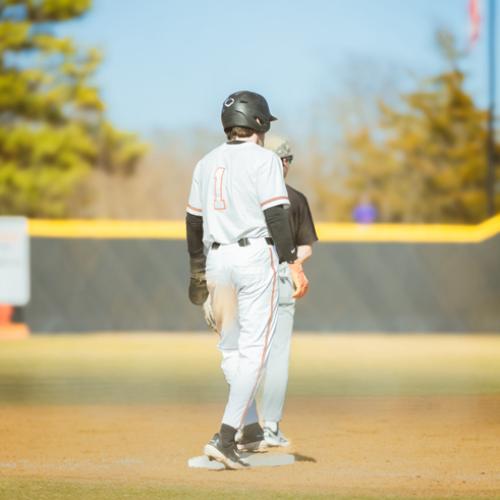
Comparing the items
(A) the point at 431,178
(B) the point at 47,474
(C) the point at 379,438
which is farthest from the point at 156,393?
(A) the point at 431,178

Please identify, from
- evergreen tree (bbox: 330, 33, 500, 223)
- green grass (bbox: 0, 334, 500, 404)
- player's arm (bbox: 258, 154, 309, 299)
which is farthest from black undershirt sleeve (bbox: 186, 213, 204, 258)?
evergreen tree (bbox: 330, 33, 500, 223)

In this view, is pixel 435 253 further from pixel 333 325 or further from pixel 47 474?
pixel 47 474

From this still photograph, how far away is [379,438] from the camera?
26.5 ft

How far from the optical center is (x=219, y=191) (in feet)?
21.9

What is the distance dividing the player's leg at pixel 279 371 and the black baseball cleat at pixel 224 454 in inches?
37.6

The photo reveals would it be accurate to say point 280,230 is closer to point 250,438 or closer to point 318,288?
point 250,438

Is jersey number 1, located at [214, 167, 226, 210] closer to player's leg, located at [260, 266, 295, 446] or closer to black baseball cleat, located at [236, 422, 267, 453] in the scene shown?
player's leg, located at [260, 266, 295, 446]

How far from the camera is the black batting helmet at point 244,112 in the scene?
6777 millimetres

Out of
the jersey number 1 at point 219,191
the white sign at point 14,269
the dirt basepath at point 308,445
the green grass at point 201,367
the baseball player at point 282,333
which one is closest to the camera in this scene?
the dirt basepath at point 308,445

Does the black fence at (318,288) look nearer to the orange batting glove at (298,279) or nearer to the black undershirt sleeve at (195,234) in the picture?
the orange batting glove at (298,279)

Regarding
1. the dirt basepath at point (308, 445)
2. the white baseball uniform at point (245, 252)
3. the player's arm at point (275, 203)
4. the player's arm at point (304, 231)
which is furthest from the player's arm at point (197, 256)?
the player's arm at point (304, 231)

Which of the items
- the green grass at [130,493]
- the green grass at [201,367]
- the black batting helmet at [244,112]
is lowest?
the green grass at [201,367]

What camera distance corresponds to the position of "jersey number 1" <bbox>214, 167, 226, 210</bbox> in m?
6.67

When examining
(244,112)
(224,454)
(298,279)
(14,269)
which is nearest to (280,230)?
(244,112)
